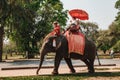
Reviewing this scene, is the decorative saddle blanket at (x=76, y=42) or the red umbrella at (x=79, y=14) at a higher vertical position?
the red umbrella at (x=79, y=14)

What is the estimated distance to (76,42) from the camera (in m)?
18.4

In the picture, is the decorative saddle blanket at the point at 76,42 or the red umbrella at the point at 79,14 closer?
the decorative saddle blanket at the point at 76,42

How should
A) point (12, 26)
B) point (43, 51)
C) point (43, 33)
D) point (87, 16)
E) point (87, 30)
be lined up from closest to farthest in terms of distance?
point (43, 51), point (87, 16), point (12, 26), point (43, 33), point (87, 30)

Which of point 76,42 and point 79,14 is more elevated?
point 79,14

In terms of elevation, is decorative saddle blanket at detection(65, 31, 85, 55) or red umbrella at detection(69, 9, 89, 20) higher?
red umbrella at detection(69, 9, 89, 20)

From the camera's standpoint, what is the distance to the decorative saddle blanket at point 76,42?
18.4 m

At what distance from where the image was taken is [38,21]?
213 ft

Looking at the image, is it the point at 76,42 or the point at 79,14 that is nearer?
the point at 76,42

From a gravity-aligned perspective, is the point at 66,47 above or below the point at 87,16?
below

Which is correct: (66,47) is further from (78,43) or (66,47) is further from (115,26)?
(115,26)

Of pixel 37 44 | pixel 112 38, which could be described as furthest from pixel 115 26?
pixel 37 44

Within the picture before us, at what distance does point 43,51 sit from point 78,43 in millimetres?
1707

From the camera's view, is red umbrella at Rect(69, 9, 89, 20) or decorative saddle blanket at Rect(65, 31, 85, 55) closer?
decorative saddle blanket at Rect(65, 31, 85, 55)

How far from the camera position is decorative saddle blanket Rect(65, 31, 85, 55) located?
1838 centimetres
